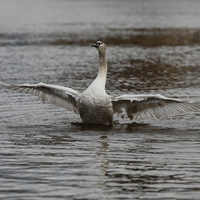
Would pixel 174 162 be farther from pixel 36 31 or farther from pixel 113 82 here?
pixel 36 31

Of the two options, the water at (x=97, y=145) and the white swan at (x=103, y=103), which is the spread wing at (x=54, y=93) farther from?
the water at (x=97, y=145)

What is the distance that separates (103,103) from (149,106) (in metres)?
1.27

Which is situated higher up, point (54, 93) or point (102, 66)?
point (102, 66)

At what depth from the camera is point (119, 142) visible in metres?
12.0

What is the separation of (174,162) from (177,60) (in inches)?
763

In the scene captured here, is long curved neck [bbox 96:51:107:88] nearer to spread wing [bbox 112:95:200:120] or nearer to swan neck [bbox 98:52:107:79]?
swan neck [bbox 98:52:107:79]

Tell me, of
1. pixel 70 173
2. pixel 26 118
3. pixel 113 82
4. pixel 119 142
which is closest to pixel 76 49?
pixel 113 82

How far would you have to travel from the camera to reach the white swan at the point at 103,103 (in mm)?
13141

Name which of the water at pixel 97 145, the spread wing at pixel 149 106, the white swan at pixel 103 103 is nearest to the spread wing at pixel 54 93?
the white swan at pixel 103 103

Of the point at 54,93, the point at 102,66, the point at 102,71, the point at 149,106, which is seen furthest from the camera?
the point at 54,93

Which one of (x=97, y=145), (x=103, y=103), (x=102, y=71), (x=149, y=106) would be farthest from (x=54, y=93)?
(x=97, y=145)

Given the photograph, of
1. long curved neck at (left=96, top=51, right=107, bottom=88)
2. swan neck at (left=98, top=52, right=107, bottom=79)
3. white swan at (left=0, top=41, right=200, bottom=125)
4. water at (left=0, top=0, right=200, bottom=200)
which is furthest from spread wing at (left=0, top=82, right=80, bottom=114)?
swan neck at (left=98, top=52, right=107, bottom=79)

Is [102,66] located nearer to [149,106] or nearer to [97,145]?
[149,106]

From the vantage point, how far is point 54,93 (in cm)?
1431
